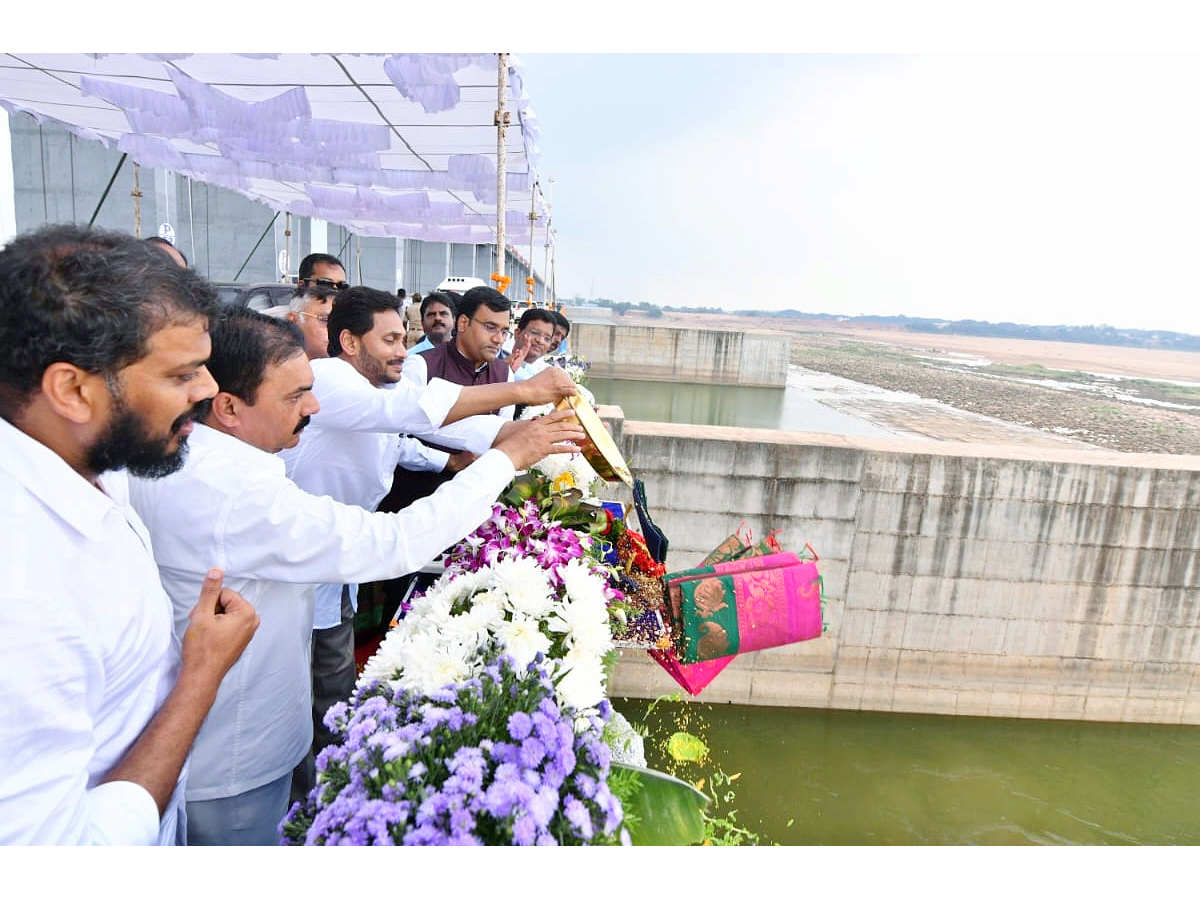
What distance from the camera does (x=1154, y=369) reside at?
87.8m

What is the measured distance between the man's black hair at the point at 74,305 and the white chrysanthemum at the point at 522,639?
0.94m

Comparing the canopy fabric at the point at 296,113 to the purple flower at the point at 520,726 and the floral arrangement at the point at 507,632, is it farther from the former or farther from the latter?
the purple flower at the point at 520,726

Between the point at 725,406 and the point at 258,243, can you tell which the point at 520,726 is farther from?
the point at 725,406

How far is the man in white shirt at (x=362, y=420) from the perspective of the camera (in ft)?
7.75

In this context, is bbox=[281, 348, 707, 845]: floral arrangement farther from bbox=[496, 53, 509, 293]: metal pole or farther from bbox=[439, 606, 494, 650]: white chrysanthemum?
bbox=[496, 53, 509, 293]: metal pole

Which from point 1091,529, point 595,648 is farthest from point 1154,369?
point 595,648

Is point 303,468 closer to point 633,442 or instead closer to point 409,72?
point 633,442

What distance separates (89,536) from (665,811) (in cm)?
118

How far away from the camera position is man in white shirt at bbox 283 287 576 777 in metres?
2.36

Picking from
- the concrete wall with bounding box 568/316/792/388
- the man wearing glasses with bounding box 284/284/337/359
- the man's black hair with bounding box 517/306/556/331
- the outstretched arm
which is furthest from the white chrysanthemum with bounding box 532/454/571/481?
the concrete wall with bounding box 568/316/792/388

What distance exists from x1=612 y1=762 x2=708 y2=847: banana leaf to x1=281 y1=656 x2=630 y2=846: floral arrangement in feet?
0.56

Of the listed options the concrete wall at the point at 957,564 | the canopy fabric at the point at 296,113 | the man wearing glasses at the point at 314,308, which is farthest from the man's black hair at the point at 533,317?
the canopy fabric at the point at 296,113

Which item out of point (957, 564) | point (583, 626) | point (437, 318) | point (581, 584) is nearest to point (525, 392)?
point (581, 584)

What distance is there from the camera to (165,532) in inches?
59.9
